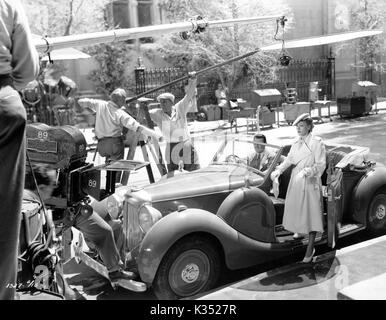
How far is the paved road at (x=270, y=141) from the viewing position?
5309mm

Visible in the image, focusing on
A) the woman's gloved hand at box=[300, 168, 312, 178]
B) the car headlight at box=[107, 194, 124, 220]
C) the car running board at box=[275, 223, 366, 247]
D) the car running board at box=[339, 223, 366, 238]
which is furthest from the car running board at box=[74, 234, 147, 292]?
the car running board at box=[339, 223, 366, 238]

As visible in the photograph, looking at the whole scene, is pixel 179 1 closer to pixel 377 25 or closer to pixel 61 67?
pixel 61 67

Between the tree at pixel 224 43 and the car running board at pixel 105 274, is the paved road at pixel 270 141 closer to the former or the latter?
the car running board at pixel 105 274

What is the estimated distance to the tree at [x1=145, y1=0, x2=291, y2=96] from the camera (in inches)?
902

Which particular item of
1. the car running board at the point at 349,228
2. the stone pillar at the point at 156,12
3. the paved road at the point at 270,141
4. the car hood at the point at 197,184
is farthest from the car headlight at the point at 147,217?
the stone pillar at the point at 156,12

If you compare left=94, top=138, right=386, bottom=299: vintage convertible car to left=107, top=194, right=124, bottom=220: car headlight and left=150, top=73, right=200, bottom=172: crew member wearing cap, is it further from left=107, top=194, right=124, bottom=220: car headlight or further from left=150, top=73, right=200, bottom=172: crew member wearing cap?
left=150, top=73, right=200, bottom=172: crew member wearing cap

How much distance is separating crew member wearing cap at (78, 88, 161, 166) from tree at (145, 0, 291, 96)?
15.0 metres

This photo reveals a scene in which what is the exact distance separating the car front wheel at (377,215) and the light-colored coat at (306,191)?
3.68 ft

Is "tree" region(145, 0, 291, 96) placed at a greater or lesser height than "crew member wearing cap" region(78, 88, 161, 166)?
greater

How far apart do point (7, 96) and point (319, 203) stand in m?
4.07

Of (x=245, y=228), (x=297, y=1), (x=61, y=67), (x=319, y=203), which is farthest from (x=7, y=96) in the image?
(x=297, y=1)

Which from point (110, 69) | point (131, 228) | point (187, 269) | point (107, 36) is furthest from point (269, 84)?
point (187, 269)

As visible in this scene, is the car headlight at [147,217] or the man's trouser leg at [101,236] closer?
the man's trouser leg at [101,236]

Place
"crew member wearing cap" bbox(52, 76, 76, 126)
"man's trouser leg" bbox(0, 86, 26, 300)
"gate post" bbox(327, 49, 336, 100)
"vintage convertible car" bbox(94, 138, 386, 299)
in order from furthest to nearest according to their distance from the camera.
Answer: "gate post" bbox(327, 49, 336, 100) < "crew member wearing cap" bbox(52, 76, 76, 126) < "vintage convertible car" bbox(94, 138, 386, 299) < "man's trouser leg" bbox(0, 86, 26, 300)
